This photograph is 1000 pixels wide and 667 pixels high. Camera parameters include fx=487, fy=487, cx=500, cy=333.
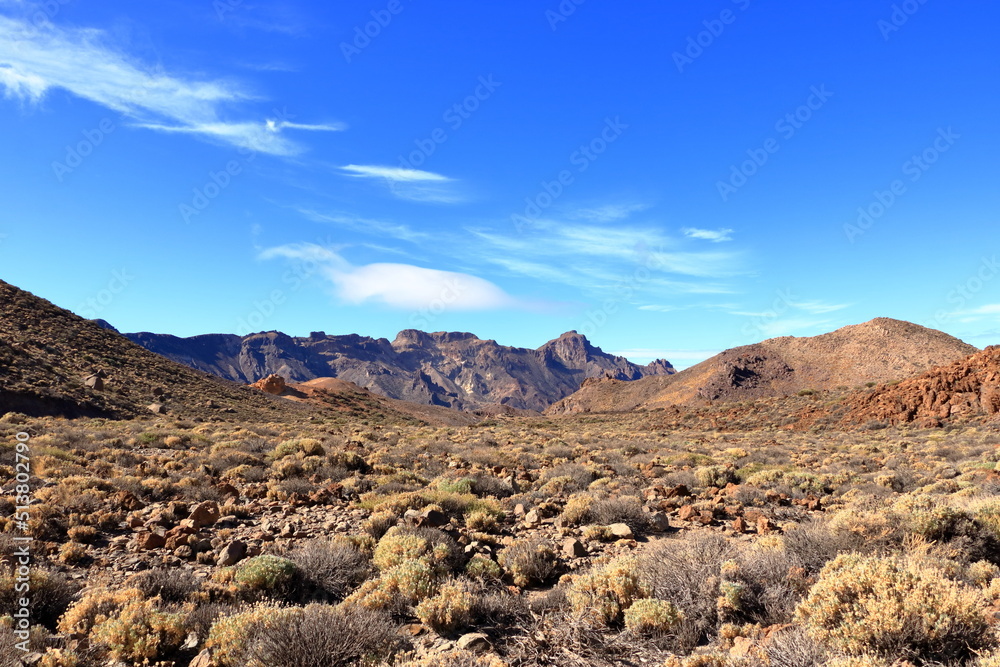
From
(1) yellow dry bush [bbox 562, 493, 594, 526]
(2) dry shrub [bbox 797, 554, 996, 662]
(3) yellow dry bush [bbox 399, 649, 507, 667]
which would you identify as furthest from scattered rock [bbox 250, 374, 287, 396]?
(2) dry shrub [bbox 797, 554, 996, 662]

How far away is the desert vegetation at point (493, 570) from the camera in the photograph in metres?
4.35

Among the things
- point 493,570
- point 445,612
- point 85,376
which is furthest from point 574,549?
point 85,376

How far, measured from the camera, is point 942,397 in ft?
119

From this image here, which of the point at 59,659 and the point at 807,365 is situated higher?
the point at 807,365

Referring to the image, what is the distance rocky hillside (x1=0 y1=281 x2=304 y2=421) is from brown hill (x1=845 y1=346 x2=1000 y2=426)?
163ft

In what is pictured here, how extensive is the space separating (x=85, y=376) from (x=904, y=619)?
46.3 m

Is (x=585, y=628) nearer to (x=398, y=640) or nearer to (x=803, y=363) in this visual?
(x=398, y=640)

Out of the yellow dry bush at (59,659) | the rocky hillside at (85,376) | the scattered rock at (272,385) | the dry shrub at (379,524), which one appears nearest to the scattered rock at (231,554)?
the dry shrub at (379,524)

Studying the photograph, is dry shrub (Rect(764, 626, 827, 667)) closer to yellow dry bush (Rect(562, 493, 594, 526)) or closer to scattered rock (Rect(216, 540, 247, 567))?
yellow dry bush (Rect(562, 493, 594, 526))

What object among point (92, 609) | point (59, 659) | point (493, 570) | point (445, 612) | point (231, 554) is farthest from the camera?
point (231, 554)

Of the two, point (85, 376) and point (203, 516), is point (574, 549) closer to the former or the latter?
point (203, 516)

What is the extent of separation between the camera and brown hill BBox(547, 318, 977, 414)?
71125 millimetres

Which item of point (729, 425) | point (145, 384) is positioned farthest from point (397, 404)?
point (729, 425)
